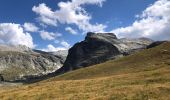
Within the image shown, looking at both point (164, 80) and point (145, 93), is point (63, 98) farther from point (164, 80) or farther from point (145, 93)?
point (164, 80)

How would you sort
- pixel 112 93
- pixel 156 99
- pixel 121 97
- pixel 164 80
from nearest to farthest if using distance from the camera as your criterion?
pixel 156 99 → pixel 121 97 → pixel 112 93 → pixel 164 80

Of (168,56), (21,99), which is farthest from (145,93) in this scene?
(168,56)

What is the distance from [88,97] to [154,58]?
204 ft

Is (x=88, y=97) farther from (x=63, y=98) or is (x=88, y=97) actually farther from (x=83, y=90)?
(x=83, y=90)

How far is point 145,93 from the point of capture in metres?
38.9

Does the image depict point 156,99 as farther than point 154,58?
No

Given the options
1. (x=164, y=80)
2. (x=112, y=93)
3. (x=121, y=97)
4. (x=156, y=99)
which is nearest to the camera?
(x=156, y=99)

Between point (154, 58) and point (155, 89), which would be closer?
point (155, 89)

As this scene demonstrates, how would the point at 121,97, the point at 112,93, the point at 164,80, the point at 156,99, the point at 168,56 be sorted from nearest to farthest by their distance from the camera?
the point at 156,99 → the point at 121,97 → the point at 112,93 → the point at 164,80 → the point at 168,56

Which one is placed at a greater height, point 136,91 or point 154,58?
point 154,58

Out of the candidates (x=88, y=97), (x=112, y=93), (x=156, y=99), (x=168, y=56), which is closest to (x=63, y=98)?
(x=88, y=97)

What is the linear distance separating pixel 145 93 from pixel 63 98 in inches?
456

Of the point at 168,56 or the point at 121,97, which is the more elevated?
the point at 168,56

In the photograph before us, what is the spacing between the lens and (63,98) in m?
44.4
